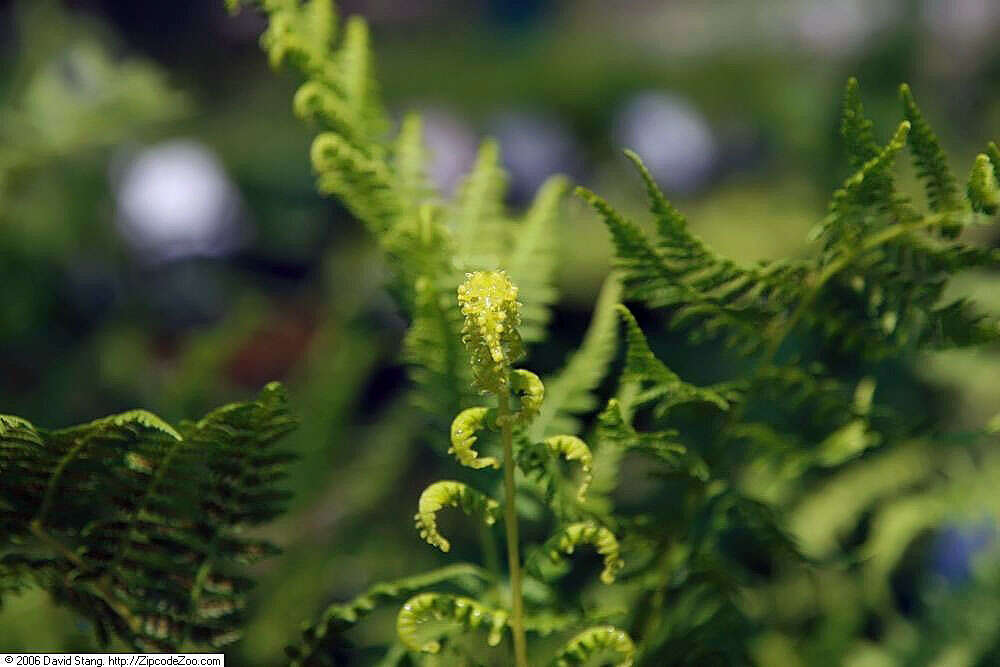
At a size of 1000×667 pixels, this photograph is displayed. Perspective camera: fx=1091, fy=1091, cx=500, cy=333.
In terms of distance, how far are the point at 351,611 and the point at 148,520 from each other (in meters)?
0.06

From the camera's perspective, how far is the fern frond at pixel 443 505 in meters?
0.25

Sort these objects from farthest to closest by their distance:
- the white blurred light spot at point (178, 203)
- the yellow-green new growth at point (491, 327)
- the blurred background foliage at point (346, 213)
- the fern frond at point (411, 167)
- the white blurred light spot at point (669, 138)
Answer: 1. the white blurred light spot at point (669, 138)
2. the white blurred light spot at point (178, 203)
3. the blurred background foliage at point (346, 213)
4. the fern frond at point (411, 167)
5. the yellow-green new growth at point (491, 327)

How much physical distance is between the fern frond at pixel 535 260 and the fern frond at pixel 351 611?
81 millimetres

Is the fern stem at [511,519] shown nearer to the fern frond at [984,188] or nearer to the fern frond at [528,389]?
the fern frond at [528,389]

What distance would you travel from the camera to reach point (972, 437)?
0.32 m

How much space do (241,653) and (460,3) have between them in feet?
6.58

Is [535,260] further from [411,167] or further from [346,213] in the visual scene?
[346,213]

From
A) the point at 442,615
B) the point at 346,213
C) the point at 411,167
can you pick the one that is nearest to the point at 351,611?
the point at 442,615

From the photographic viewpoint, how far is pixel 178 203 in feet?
4.87

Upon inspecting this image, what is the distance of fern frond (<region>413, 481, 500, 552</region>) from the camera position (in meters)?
0.25

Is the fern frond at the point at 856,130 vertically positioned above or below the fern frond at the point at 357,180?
below

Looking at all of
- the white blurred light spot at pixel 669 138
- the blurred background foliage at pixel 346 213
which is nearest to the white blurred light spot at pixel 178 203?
the blurred background foliage at pixel 346 213

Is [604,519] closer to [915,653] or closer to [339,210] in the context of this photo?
[915,653]

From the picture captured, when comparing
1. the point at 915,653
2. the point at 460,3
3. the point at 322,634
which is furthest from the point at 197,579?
the point at 460,3
